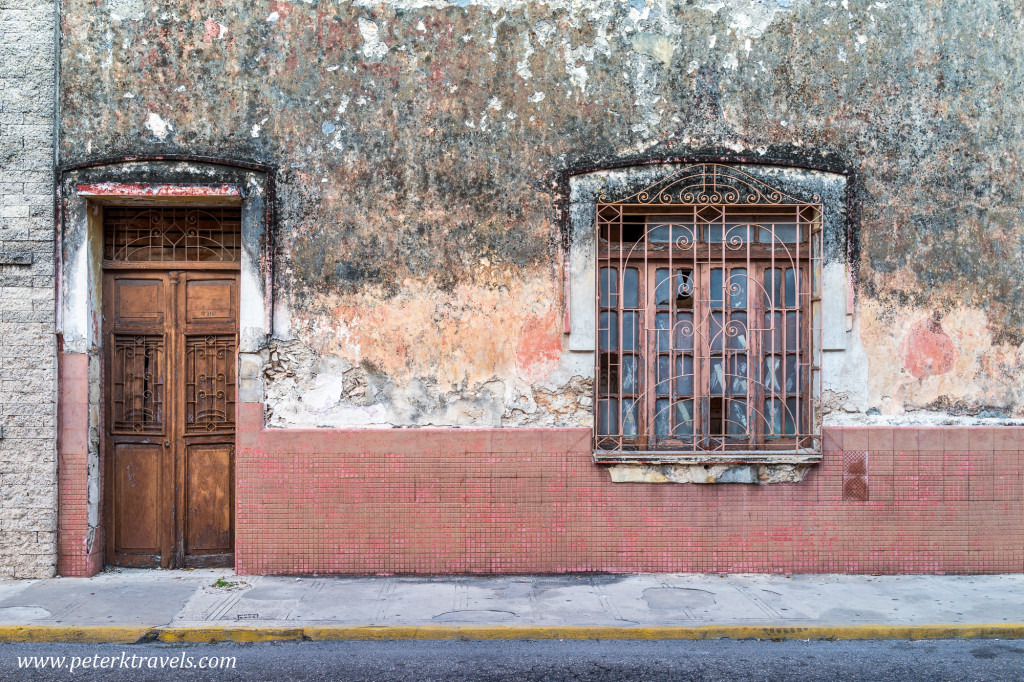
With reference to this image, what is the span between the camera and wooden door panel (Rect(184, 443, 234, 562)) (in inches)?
260

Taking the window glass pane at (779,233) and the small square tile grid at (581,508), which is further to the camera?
the window glass pane at (779,233)

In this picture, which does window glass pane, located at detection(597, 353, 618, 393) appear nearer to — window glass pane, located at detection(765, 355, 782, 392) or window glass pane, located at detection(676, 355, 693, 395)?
window glass pane, located at detection(676, 355, 693, 395)

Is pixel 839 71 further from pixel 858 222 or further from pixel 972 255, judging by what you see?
pixel 972 255

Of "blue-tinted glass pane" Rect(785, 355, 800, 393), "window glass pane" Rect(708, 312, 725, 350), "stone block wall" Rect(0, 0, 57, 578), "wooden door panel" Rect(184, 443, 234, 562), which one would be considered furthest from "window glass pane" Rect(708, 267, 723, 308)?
"stone block wall" Rect(0, 0, 57, 578)

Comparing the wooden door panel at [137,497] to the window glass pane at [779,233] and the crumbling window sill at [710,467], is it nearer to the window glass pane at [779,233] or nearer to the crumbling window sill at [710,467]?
the crumbling window sill at [710,467]

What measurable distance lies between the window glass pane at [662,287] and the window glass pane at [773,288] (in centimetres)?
79

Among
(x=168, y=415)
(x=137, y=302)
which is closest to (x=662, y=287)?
(x=168, y=415)

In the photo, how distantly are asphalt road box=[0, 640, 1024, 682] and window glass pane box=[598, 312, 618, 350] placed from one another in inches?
92.6

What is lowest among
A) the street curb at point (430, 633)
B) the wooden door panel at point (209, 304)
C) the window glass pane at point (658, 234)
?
the street curb at point (430, 633)

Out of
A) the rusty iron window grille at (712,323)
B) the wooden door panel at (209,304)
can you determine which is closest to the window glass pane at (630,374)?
the rusty iron window grille at (712,323)

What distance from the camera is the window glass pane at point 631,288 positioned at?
6.58 meters

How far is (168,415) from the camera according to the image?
21.6 feet

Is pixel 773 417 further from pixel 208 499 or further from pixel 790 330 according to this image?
pixel 208 499

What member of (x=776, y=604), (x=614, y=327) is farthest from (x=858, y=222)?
(x=776, y=604)
